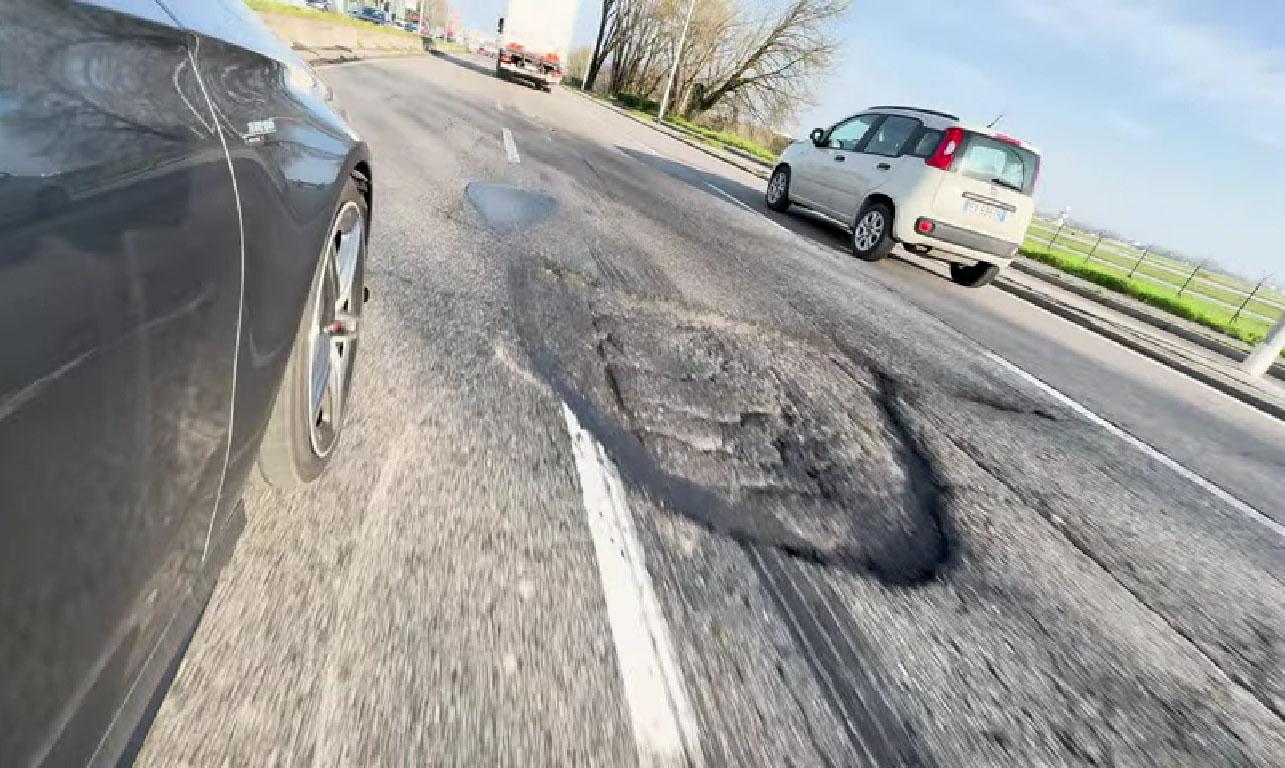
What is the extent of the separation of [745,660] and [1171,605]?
6.87ft

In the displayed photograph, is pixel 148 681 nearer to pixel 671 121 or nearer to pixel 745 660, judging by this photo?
pixel 745 660

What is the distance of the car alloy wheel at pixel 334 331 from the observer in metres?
2.10

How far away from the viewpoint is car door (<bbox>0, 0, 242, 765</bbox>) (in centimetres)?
76

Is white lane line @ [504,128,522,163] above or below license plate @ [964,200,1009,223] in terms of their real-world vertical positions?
below

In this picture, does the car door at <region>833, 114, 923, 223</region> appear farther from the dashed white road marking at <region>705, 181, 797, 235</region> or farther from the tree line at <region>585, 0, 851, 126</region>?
the tree line at <region>585, 0, 851, 126</region>

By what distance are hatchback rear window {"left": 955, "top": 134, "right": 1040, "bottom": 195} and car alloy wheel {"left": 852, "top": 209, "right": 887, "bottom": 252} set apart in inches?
45.9

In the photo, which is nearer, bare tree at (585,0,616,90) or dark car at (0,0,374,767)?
dark car at (0,0,374,767)

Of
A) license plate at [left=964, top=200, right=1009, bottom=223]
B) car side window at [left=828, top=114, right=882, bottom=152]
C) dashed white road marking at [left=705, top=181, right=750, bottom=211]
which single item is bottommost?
dashed white road marking at [left=705, top=181, right=750, bottom=211]

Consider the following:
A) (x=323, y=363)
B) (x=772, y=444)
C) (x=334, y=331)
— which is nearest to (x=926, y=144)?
(x=772, y=444)

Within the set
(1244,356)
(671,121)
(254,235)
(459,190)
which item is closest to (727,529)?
(254,235)

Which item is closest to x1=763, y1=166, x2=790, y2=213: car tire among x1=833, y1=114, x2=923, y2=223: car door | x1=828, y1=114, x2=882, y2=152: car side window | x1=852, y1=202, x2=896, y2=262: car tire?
x1=828, y1=114, x2=882, y2=152: car side window

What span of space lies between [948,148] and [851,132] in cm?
223

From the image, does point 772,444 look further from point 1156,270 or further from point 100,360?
point 1156,270

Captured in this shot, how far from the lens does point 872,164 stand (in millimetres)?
9328
